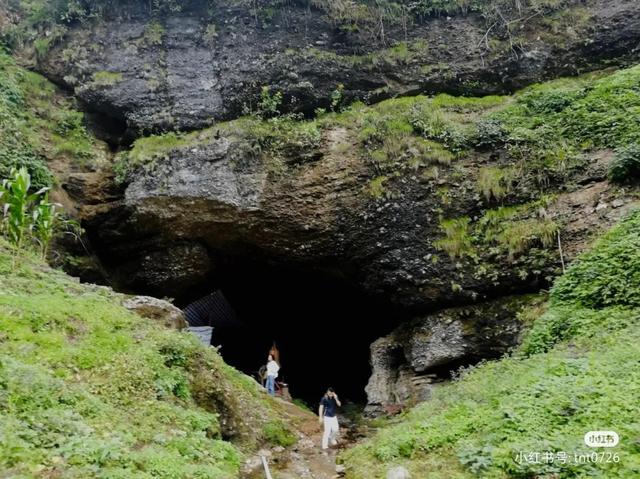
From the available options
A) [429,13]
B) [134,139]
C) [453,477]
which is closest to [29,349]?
[453,477]

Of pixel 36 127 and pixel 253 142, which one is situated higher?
pixel 36 127

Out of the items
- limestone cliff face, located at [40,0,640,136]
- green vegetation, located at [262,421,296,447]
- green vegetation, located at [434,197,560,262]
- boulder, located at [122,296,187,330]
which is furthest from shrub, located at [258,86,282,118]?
green vegetation, located at [262,421,296,447]

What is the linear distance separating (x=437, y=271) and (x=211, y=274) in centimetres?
707

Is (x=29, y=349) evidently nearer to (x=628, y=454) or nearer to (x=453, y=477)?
(x=453, y=477)

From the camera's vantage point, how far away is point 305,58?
628 inches

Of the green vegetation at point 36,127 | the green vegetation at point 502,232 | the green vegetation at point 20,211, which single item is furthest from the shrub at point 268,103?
the green vegetation at point 20,211

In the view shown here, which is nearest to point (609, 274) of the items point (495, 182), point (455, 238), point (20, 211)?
point (455, 238)

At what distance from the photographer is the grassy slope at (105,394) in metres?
4.53

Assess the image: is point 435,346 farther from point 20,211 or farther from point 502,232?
point 20,211

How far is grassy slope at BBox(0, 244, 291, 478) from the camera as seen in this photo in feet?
14.9

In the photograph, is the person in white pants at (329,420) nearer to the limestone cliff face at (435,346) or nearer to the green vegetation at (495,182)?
the limestone cliff face at (435,346)

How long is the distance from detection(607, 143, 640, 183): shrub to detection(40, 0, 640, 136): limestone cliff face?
16.9ft

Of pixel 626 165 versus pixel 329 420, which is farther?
pixel 626 165

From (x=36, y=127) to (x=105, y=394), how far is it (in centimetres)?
1214
